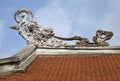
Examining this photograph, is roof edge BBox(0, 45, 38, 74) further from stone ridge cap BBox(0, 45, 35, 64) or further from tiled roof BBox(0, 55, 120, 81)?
tiled roof BBox(0, 55, 120, 81)

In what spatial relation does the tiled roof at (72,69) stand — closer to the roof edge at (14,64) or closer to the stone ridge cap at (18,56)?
the roof edge at (14,64)

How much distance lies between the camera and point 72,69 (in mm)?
11125

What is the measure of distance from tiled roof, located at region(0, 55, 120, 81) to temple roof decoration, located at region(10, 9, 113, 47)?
0.64m

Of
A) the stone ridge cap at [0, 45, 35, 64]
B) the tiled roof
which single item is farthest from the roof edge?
the tiled roof

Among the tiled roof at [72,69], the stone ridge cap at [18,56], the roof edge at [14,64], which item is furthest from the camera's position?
the stone ridge cap at [18,56]

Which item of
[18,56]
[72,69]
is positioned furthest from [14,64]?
[72,69]

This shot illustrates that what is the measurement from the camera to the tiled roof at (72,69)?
32.7 ft

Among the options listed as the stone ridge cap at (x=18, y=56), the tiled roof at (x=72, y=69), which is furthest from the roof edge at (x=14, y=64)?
the tiled roof at (x=72, y=69)

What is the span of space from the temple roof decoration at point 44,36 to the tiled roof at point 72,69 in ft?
2.09

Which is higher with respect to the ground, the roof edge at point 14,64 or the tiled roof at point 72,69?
the roof edge at point 14,64

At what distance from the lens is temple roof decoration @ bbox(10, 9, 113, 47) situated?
44.4 feet

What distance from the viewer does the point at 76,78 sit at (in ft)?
32.4

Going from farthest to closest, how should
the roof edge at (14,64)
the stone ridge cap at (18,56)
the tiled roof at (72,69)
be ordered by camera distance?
the stone ridge cap at (18,56) < the roof edge at (14,64) < the tiled roof at (72,69)

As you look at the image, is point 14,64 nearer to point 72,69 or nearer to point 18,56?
point 18,56
